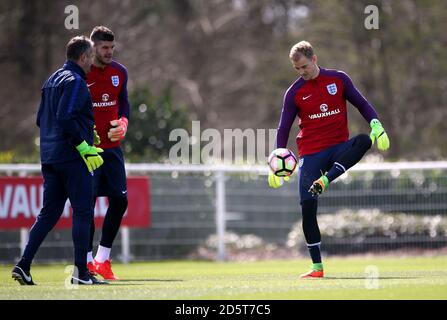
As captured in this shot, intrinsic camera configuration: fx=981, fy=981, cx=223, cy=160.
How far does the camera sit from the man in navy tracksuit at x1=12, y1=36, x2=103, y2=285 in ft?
28.3

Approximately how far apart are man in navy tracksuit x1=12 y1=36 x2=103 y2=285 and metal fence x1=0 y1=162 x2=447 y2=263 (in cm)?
750

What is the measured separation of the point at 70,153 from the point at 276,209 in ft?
32.6

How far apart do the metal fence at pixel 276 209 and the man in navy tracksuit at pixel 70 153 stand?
750cm

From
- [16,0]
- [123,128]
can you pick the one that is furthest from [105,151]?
[16,0]

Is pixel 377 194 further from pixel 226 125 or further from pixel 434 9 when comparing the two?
pixel 226 125

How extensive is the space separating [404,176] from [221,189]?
3247mm

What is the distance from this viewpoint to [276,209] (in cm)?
1836

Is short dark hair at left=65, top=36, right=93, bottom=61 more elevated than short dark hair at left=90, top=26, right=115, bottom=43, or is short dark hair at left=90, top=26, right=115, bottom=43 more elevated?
short dark hair at left=90, top=26, right=115, bottom=43

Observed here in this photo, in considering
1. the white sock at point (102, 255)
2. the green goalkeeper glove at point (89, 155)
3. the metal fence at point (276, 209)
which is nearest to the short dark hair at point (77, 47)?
the green goalkeeper glove at point (89, 155)

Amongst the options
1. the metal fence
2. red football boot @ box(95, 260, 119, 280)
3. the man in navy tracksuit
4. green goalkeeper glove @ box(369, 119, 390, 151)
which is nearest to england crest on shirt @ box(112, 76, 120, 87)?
the man in navy tracksuit

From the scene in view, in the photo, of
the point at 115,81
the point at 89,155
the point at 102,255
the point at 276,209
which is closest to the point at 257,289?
the point at 89,155

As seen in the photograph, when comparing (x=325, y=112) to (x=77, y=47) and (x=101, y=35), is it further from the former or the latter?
(x=77, y=47)

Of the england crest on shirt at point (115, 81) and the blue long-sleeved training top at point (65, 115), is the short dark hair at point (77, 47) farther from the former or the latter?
the england crest on shirt at point (115, 81)

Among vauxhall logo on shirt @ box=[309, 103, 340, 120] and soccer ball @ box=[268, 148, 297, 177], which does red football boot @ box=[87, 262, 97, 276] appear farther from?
vauxhall logo on shirt @ box=[309, 103, 340, 120]
